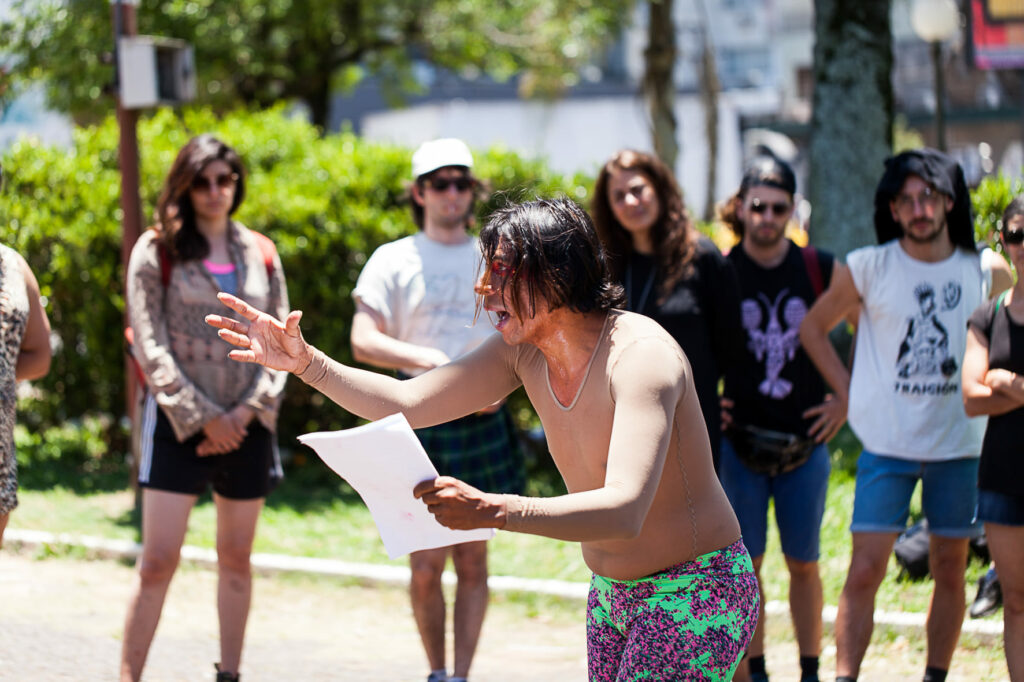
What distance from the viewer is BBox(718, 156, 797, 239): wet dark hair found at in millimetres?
4816

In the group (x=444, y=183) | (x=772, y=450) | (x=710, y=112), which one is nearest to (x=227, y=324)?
(x=444, y=183)

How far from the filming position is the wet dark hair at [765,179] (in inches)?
190

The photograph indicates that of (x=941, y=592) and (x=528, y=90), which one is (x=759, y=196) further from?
(x=528, y=90)

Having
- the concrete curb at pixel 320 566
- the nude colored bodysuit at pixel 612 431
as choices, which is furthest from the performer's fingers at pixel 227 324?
the concrete curb at pixel 320 566

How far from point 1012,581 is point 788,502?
944 mm

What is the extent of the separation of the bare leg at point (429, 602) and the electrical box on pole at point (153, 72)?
12.8 feet

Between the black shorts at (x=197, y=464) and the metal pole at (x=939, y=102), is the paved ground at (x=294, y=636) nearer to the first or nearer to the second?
the black shorts at (x=197, y=464)

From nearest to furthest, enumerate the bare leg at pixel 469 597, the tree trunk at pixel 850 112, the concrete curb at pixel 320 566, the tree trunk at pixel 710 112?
the bare leg at pixel 469 597 → the concrete curb at pixel 320 566 → the tree trunk at pixel 850 112 → the tree trunk at pixel 710 112

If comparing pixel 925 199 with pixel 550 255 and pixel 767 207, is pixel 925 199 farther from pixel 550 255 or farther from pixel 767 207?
pixel 550 255

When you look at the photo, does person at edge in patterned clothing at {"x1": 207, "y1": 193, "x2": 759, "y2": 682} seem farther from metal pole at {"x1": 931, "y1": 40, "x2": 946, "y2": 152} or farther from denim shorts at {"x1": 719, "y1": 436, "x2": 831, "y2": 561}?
metal pole at {"x1": 931, "y1": 40, "x2": 946, "y2": 152}

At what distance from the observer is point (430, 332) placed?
16.0ft

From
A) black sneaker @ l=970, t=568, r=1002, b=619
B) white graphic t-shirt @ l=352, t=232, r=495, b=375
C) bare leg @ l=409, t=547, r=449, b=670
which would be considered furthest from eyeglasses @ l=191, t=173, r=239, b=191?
black sneaker @ l=970, t=568, r=1002, b=619

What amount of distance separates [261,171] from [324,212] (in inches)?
40.7

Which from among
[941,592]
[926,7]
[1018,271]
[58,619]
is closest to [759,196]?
[1018,271]
